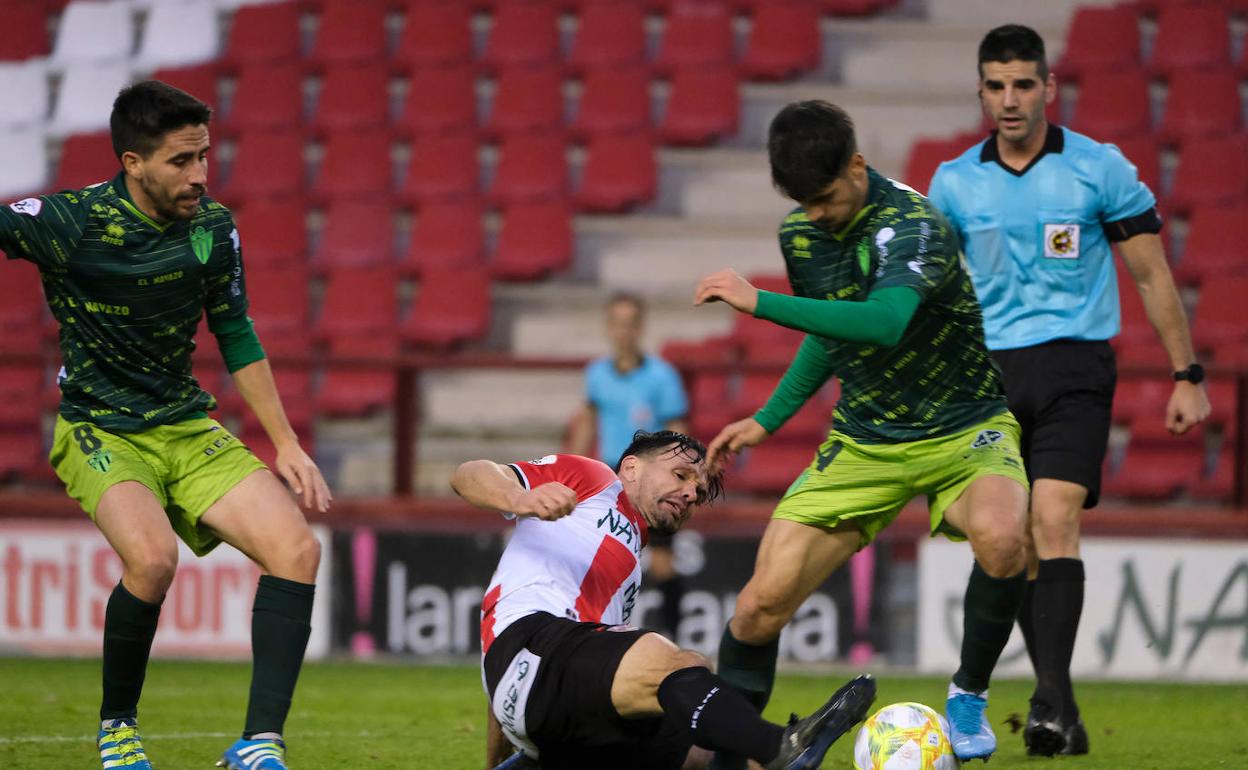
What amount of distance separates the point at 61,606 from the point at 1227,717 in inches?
222

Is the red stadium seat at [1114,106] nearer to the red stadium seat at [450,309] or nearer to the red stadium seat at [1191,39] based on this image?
the red stadium seat at [1191,39]

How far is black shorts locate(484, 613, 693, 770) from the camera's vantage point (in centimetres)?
416

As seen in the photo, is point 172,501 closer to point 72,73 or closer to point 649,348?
point 649,348

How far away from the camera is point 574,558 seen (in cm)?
455

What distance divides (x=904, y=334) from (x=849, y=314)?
63cm

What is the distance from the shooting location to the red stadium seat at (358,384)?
422 inches

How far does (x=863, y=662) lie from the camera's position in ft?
29.0

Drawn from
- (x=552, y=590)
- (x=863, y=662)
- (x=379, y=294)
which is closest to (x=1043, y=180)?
(x=552, y=590)

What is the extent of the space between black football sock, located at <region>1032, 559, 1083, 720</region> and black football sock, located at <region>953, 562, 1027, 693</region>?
0.76 feet

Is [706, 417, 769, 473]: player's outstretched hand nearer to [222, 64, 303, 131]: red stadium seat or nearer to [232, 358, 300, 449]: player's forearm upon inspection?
[232, 358, 300, 449]: player's forearm

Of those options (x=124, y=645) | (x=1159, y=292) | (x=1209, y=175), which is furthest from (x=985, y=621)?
(x=1209, y=175)

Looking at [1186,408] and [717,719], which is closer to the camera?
[717,719]

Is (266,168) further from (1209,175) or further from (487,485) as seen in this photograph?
(487,485)

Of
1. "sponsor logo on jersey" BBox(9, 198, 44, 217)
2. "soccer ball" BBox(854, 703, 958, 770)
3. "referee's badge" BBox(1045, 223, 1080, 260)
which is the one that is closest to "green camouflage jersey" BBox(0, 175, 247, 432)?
"sponsor logo on jersey" BBox(9, 198, 44, 217)
